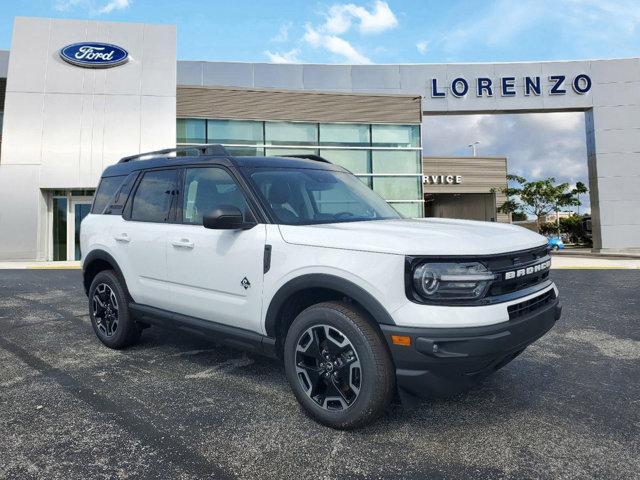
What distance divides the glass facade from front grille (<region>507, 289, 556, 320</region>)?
1701 centimetres

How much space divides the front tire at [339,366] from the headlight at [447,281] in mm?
413

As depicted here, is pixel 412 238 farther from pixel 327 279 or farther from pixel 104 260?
pixel 104 260

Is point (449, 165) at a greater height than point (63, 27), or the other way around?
point (63, 27)

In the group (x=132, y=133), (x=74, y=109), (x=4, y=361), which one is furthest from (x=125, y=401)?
(x=74, y=109)

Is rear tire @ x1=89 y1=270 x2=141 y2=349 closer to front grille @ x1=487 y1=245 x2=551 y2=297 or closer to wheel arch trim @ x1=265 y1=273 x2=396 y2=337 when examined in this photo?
wheel arch trim @ x1=265 y1=273 x2=396 y2=337

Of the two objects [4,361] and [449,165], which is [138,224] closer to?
[4,361]

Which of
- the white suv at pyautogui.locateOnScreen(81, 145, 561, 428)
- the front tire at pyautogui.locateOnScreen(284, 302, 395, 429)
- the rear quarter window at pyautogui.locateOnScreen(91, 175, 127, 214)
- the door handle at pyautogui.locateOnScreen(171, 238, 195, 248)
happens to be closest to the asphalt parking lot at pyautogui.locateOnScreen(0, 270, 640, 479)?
the front tire at pyautogui.locateOnScreen(284, 302, 395, 429)

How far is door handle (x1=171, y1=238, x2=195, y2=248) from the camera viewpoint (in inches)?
140

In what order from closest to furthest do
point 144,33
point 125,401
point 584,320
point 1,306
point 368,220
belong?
point 125,401 < point 368,220 < point 584,320 < point 1,306 < point 144,33

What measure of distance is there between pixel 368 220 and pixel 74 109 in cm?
1748

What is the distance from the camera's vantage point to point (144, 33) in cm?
1831

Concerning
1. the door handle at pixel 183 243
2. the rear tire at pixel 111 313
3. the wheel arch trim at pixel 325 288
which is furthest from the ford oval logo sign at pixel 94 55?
the wheel arch trim at pixel 325 288

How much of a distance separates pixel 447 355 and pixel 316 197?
1773 mm

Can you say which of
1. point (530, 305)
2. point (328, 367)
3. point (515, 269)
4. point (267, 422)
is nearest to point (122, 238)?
point (267, 422)
